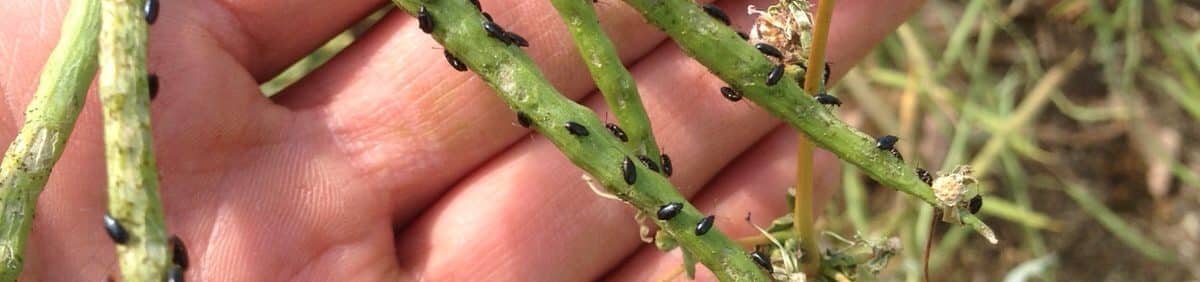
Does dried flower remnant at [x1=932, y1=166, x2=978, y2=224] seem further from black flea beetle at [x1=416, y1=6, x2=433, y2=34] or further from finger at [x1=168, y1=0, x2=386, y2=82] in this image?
finger at [x1=168, y1=0, x2=386, y2=82]

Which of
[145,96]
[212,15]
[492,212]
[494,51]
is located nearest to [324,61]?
[212,15]

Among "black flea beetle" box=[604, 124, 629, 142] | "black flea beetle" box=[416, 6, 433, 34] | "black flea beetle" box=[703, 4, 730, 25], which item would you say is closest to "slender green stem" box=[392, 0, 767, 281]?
"black flea beetle" box=[416, 6, 433, 34]

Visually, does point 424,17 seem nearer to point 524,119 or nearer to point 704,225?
point 524,119

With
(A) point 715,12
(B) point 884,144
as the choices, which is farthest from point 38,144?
(B) point 884,144

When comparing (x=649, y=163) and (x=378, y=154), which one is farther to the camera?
(x=378, y=154)

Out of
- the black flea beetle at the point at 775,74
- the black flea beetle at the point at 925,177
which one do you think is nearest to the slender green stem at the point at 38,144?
the black flea beetle at the point at 775,74

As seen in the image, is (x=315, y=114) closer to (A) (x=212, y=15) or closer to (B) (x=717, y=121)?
(A) (x=212, y=15)
